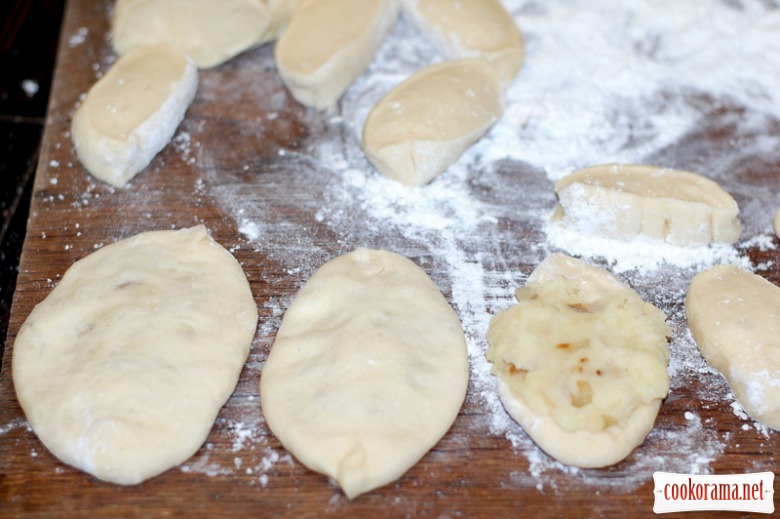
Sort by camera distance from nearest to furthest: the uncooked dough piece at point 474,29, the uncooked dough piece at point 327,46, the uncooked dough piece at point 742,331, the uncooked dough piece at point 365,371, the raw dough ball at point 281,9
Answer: the uncooked dough piece at point 365,371
the uncooked dough piece at point 742,331
the uncooked dough piece at point 327,46
the uncooked dough piece at point 474,29
the raw dough ball at point 281,9

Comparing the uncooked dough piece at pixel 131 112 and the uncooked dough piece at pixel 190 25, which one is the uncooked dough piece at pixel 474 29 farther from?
the uncooked dough piece at pixel 131 112

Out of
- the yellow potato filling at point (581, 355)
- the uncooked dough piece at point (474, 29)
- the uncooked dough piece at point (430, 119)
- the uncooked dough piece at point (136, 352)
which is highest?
the uncooked dough piece at point (474, 29)

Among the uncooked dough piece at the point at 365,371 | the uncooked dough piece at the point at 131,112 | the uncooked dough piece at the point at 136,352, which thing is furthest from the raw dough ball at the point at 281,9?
the uncooked dough piece at the point at 365,371

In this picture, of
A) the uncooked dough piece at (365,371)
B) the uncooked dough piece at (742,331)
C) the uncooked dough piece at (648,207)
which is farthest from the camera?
the uncooked dough piece at (648,207)

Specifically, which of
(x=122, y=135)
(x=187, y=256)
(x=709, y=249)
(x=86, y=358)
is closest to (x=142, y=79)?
(x=122, y=135)

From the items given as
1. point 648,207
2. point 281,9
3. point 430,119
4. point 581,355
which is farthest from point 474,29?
point 581,355

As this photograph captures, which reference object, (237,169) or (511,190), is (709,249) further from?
(237,169)

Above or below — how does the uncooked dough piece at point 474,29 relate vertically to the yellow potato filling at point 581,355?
above

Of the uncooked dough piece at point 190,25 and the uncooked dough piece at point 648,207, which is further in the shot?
the uncooked dough piece at point 190,25
